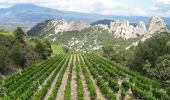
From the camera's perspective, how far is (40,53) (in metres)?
148

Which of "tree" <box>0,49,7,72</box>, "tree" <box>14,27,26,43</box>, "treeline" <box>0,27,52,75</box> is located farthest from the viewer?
"tree" <box>14,27,26,43</box>

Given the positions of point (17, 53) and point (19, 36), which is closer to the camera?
point (17, 53)

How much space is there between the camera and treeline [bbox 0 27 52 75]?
110312 mm

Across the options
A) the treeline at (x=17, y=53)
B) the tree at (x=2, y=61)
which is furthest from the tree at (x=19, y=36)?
the tree at (x=2, y=61)

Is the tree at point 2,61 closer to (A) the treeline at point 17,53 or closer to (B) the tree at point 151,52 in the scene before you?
(A) the treeline at point 17,53

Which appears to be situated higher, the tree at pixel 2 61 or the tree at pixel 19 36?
the tree at pixel 19 36

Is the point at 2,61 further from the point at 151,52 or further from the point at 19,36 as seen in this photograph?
the point at 151,52

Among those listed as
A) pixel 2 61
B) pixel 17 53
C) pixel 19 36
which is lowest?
pixel 2 61

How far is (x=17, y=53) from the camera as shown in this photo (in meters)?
118

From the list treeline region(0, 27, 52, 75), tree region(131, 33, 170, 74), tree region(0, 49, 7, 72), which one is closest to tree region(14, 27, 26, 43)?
treeline region(0, 27, 52, 75)

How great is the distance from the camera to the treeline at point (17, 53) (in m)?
110

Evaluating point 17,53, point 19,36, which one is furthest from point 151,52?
point 19,36

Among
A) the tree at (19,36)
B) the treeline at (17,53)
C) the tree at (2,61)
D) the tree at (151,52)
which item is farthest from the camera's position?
the tree at (19,36)

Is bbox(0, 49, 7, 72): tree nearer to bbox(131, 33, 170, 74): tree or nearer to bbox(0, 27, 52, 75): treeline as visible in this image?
bbox(0, 27, 52, 75): treeline
